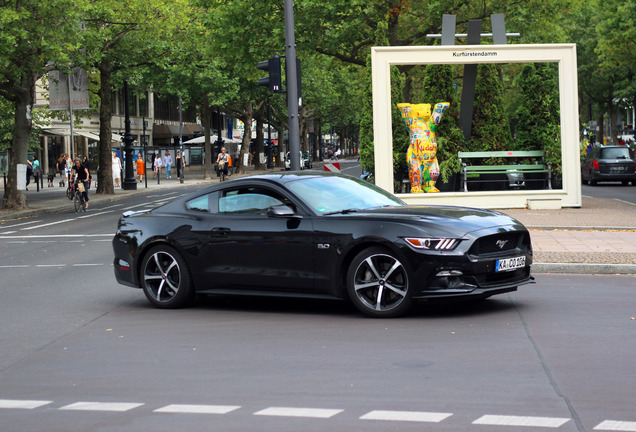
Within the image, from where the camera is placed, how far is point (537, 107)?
26781 millimetres

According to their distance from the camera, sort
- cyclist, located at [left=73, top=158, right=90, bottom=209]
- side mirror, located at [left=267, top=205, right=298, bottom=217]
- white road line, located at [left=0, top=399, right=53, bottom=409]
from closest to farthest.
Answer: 1. white road line, located at [left=0, top=399, right=53, bottom=409]
2. side mirror, located at [left=267, top=205, right=298, bottom=217]
3. cyclist, located at [left=73, top=158, right=90, bottom=209]

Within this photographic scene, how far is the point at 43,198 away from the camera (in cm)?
3950

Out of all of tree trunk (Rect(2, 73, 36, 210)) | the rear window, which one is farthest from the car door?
the rear window

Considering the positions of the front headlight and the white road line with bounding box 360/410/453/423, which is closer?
the white road line with bounding box 360/410/453/423

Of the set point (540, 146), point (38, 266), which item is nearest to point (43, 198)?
point (540, 146)

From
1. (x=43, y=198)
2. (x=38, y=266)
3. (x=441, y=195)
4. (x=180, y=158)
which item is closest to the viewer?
(x=38, y=266)

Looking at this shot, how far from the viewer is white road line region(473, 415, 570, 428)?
5.32 metres

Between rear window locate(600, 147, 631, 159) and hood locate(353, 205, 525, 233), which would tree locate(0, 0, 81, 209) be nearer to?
hood locate(353, 205, 525, 233)

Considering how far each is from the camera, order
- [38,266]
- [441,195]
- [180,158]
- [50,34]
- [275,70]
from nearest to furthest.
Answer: [38,266] → [275,70] → [441,195] → [50,34] → [180,158]

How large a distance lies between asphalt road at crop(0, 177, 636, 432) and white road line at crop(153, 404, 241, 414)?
19 mm

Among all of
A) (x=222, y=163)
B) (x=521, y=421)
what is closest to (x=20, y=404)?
(x=521, y=421)

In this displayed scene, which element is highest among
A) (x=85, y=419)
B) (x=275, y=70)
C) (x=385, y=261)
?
(x=275, y=70)

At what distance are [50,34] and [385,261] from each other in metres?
22.3

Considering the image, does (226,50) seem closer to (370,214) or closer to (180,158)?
(180,158)
